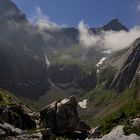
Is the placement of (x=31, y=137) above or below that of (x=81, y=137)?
below

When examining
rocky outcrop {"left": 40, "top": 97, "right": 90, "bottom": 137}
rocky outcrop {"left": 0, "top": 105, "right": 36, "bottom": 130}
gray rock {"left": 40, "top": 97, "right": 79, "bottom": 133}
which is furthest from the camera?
gray rock {"left": 40, "top": 97, "right": 79, "bottom": 133}

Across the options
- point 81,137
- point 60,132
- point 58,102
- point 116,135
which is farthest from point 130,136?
point 58,102

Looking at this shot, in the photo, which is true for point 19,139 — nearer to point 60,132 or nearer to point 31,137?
point 31,137

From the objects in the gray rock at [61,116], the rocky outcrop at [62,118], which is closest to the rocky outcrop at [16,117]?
the rocky outcrop at [62,118]

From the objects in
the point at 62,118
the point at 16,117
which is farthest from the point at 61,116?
the point at 16,117

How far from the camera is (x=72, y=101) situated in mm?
148250

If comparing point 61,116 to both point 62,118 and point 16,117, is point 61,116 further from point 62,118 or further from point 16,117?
point 16,117

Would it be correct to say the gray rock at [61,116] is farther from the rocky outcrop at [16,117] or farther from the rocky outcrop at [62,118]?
the rocky outcrop at [16,117]

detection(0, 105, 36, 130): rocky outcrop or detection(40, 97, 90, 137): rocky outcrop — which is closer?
detection(0, 105, 36, 130): rocky outcrop

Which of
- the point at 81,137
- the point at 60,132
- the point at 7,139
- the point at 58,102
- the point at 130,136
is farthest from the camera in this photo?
the point at 58,102

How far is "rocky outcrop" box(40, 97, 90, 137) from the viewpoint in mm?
140750

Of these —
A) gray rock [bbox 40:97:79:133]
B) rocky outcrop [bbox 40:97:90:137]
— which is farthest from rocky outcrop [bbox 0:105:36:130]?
gray rock [bbox 40:97:79:133]

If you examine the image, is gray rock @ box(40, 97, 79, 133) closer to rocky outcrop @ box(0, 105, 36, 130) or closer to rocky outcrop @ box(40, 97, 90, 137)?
rocky outcrop @ box(40, 97, 90, 137)

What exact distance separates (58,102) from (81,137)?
75.0ft
